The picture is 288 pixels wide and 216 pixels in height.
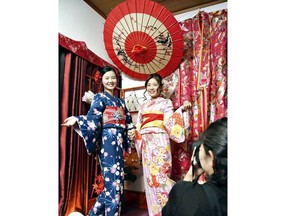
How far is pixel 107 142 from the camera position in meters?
1.42

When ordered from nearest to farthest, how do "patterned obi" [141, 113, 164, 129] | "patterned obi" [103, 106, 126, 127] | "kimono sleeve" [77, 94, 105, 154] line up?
1. "kimono sleeve" [77, 94, 105, 154]
2. "patterned obi" [103, 106, 126, 127]
3. "patterned obi" [141, 113, 164, 129]

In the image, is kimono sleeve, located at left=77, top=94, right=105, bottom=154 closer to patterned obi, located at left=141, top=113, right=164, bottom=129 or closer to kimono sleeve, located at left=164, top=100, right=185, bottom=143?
patterned obi, located at left=141, top=113, right=164, bottom=129

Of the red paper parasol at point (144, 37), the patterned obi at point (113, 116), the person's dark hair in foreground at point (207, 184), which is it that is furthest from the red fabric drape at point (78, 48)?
the person's dark hair in foreground at point (207, 184)

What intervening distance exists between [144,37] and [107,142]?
0.93 m

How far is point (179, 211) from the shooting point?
0.67 meters

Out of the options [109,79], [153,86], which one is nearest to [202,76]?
[153,86]

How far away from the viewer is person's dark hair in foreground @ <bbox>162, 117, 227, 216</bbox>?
62 cm

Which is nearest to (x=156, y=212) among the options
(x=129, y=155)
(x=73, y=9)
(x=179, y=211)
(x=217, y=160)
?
(x=129, y=155)

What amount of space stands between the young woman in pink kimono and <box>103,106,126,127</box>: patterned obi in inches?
8.2

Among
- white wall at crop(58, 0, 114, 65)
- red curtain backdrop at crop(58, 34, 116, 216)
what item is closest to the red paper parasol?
white wall at crop(58, 0, 114, 65)

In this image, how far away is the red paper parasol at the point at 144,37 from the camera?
1.53 metres
